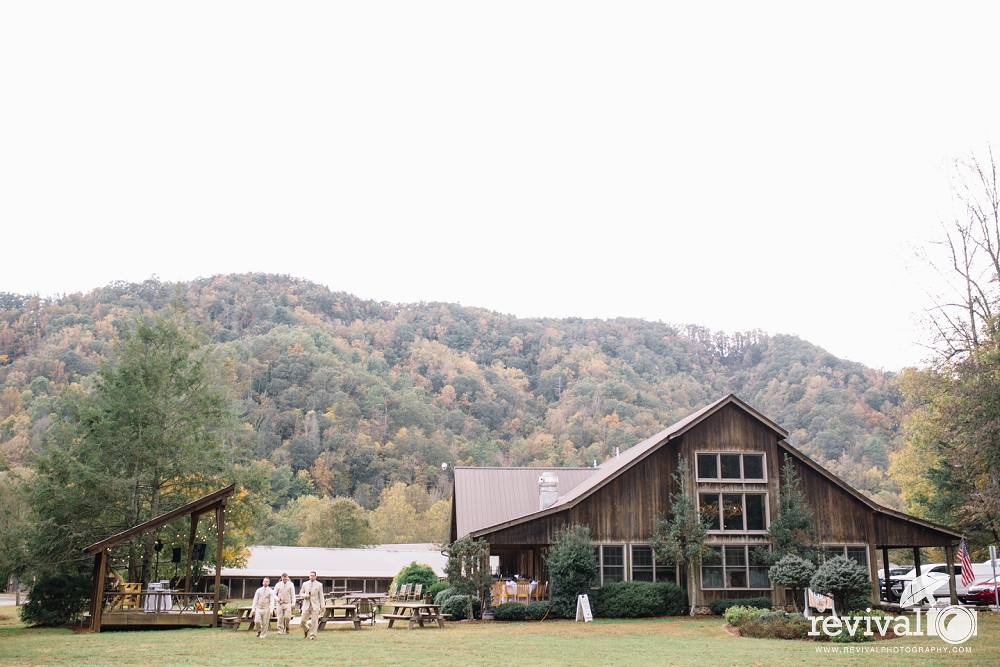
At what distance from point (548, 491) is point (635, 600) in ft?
19.2

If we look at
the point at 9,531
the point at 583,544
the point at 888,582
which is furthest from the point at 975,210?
the point at 9,531

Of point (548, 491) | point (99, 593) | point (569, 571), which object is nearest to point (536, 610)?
point (569, 571)

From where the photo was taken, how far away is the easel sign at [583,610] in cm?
2505

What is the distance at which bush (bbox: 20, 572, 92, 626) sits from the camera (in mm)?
24062

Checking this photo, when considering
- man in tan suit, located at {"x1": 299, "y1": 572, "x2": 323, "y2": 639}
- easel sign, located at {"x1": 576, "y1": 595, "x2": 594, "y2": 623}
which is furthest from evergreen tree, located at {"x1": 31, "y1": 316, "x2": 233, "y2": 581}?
easel sign, located at {"x1": 576, "y1": 595, "x2": 594, "y2": 623}

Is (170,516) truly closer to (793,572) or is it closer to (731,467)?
(793,572)

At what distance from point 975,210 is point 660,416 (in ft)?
240

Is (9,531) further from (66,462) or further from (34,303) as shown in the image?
(34,303)

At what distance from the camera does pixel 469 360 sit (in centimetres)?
12756

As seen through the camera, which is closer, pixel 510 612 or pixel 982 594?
pixel 510 612

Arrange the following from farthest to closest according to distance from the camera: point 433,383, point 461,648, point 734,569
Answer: point 433,383 → point 734,569 → point 461,648

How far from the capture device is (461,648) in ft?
55.2

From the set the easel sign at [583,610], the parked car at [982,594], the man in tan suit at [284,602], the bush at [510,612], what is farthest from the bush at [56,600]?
the parked car at [982,594]

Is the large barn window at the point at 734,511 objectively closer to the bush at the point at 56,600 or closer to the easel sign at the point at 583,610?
the easel sign at the point at 583,610
